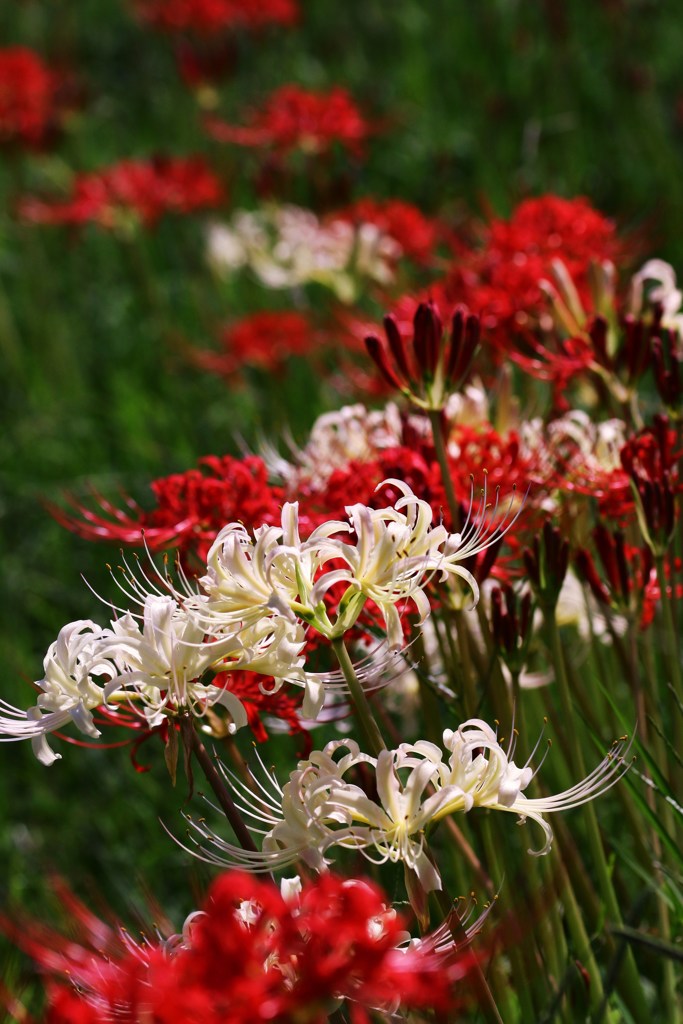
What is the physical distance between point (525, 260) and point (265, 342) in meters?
1.63

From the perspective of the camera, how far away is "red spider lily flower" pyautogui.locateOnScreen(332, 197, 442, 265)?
4.09m

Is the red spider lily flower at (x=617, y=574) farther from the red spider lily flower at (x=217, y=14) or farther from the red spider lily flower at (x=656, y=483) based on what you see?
the red spider lily flower at (x=217, y=14)

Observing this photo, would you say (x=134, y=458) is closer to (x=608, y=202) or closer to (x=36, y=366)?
(x=36, y=366)

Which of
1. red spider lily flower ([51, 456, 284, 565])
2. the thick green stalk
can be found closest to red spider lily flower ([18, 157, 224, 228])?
red spider lily flower ([51, 456, 284, 565])

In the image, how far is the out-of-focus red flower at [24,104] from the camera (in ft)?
16.7

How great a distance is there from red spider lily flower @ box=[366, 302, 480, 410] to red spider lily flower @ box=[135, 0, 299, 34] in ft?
14.5

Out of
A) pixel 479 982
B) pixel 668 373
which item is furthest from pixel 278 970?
pixel 668 373

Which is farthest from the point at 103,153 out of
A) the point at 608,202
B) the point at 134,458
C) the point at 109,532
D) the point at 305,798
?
the point at 305,798

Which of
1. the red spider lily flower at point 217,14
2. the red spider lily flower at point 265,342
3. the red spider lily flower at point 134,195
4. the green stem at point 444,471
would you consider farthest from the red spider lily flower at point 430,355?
the red spider lily flower at point 217,14

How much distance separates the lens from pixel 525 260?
8.60ft

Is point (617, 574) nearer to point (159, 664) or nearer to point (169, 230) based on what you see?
point (159, 664)

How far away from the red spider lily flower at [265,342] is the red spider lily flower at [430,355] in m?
2.19

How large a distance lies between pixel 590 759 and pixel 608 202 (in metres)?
3.72

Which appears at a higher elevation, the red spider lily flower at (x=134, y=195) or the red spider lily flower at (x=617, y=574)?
the red spider lily flower at (x=134, y=195)
